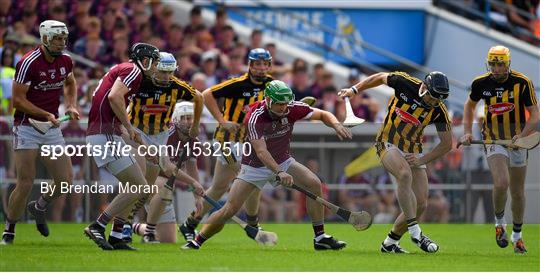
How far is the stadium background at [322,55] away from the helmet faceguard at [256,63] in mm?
1389

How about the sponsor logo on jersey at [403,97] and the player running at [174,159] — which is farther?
the player running at [174,159]

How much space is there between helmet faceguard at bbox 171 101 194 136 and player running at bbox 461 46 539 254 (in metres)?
3.13

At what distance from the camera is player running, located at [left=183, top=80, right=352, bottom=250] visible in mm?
14359

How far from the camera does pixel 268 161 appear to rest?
47.0 ft

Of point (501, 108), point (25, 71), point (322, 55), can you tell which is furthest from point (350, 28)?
point (25, 71)

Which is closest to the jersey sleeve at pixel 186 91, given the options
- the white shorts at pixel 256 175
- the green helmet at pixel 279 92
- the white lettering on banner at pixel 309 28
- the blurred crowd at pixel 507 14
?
the white shorts at pixel 256 175

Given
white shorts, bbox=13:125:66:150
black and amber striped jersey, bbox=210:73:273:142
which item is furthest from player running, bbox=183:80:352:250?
white shorts, bbox=13:125:66:150

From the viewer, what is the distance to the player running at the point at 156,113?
50.7 ft

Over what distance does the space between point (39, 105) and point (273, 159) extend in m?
2.55

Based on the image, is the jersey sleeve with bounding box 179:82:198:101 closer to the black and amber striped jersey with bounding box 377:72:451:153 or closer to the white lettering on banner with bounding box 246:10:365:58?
the black and amber striped jersey with bounding box 377:72:451:153

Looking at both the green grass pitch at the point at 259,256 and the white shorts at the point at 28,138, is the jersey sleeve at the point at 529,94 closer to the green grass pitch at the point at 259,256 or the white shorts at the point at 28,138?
the green grass pitch at the point at 259,256

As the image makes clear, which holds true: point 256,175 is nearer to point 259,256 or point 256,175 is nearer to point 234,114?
point 259,256

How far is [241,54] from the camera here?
74.3ft

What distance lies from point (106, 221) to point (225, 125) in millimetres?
2537
